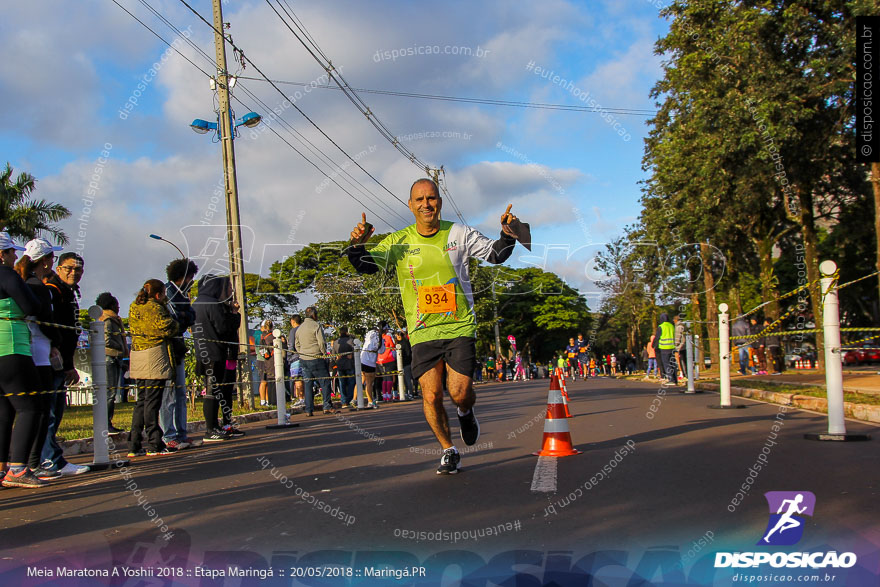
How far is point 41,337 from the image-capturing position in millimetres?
6918

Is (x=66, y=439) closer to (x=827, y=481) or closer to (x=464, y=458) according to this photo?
(x=464, y=458)

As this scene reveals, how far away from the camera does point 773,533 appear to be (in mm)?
3779

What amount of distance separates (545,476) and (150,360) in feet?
17.3

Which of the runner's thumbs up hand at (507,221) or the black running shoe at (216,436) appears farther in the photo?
the black running shoe at (216,436)

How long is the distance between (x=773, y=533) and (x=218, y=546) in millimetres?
2758

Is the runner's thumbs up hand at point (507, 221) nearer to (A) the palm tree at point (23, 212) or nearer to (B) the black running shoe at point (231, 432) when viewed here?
(B) the black running shoe at point (231, 432)

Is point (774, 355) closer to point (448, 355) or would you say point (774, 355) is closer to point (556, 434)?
point (556, 434)

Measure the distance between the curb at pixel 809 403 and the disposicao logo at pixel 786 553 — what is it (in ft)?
18.1

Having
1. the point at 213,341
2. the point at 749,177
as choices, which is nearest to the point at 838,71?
the point at 749,177

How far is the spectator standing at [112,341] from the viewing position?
33.6 feet

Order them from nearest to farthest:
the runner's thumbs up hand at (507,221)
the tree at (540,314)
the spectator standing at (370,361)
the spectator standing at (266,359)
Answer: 1. the runner's thumbs up hand at (507,221)
2. the spectator standing at (370,361)
3. the spectator standing at (266,359)
4. the tree at (540,314)

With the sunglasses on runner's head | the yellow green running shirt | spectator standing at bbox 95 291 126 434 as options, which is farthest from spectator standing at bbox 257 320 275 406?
the yellow green running shirt

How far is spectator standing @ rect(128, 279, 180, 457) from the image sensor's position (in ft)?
29.2

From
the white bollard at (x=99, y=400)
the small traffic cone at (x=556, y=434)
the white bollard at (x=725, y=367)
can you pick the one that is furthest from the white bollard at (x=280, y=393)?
the white bollard at (x=725, y=367)
